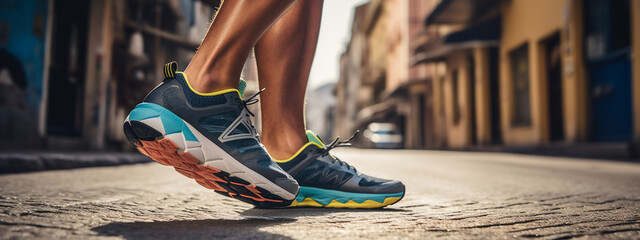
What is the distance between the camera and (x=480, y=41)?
1452cm

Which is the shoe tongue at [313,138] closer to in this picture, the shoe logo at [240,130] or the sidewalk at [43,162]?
the shoe logo at [240,130]

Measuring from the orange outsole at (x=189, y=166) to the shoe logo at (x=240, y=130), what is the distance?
104 millimetres

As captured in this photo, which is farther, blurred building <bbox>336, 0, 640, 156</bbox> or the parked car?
the parked car

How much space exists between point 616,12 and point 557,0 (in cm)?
190

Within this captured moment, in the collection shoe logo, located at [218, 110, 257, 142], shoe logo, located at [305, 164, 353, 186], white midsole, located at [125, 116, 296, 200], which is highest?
shoe logo, located at [218, 110, 257, 142]

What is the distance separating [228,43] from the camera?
159 centimetres

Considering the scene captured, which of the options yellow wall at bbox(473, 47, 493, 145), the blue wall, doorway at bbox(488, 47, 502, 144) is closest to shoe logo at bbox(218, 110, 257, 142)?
the blue wall

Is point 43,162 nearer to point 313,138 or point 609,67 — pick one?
point 313,138

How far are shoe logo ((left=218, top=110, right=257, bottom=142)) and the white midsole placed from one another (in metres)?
0.05

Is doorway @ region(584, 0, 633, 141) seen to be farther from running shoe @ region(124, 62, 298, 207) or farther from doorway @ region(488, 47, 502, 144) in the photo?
running shoe @ region(124, 62, 298, 207)

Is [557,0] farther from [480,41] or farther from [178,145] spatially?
[178,145]

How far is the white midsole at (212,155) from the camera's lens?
1.45 m

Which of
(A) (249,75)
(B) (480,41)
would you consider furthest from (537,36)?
(A) (249,75)

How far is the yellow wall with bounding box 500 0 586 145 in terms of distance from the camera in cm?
996
